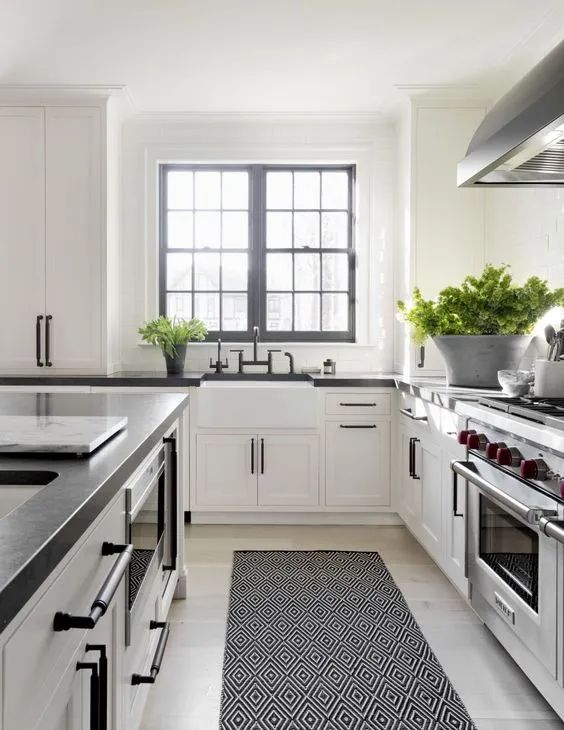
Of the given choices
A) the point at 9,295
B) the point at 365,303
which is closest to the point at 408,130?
the point at 365,303

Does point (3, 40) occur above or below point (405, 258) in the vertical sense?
above

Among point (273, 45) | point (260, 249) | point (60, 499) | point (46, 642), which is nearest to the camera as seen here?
point (46, 642)

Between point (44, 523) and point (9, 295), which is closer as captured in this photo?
point (44, 523)

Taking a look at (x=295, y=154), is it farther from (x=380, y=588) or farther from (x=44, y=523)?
(x=44, y=523)

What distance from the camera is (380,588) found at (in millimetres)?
2875

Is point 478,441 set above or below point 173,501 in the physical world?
above

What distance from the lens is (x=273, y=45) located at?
3262 mm

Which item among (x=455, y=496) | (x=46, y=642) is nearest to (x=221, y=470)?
(x=455, y=496)

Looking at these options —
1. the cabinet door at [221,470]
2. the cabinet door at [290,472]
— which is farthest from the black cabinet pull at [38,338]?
the cabinet door at [290,472]

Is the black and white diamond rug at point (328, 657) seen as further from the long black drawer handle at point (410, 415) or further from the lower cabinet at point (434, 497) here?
the long black drawer handle at point (410, 415)

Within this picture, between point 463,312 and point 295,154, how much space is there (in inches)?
76.5

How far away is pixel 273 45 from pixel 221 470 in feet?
7.58

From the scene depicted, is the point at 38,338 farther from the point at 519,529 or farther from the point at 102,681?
the point at 102,681

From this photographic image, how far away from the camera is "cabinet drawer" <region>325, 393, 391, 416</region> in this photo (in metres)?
3.76
